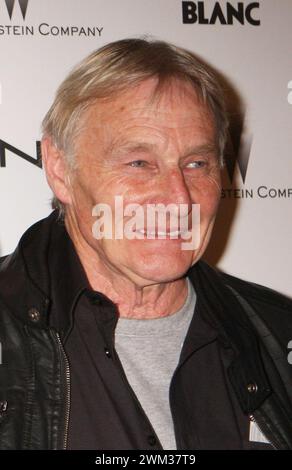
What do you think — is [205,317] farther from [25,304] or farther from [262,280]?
[262,280]

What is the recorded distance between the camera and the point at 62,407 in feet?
3.96

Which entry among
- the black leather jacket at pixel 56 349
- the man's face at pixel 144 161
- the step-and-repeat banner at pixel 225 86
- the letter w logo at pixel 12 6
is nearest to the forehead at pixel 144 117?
the man's face at pixel 144 161

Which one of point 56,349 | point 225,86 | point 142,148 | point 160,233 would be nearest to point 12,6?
point 225,86

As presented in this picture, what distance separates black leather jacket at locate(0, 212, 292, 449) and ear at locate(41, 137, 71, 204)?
0.06m

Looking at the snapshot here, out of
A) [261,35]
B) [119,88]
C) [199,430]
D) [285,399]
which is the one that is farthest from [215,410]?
[261,35]

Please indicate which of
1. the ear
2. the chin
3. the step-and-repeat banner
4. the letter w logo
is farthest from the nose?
the letter w logo

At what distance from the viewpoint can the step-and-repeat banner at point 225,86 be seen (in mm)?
1847

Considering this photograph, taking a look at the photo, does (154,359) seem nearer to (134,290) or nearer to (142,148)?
(134,290)

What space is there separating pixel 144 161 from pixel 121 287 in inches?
10.1

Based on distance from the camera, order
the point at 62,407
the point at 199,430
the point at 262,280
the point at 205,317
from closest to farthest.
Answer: the point at 62,407, the point at 199,430, the point at 205,317, the point at 262,280

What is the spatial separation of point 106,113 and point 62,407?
1.82 ft

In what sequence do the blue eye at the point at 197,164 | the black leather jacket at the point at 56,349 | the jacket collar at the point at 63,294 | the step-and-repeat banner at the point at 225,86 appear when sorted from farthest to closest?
the step-and-repeat banner at the point at 225,86
the blue eye at the point at 197,164
the jacket collar at the point at 63,294
the black leather jacket at the point at 56,349

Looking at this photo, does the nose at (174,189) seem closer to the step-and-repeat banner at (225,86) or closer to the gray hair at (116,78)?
the gray hair at (116,78)
